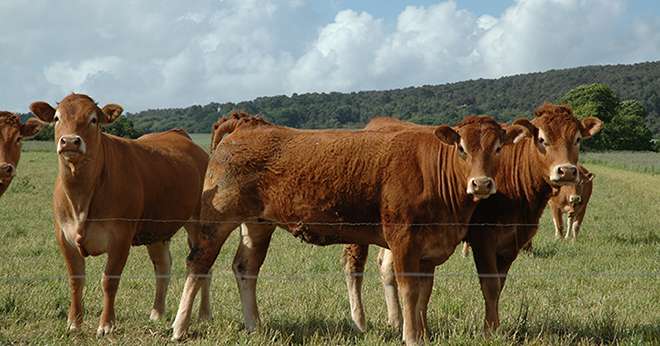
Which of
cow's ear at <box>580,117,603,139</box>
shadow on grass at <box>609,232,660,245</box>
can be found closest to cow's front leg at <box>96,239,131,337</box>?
cow's ear at <box>580,117,603,139</box>

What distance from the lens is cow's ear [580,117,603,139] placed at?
25.2ft

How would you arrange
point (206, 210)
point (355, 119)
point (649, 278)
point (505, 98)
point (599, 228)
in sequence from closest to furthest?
point (206, 210), point (649, 278), point (599, 228), point (355, 119), point (505, 98)

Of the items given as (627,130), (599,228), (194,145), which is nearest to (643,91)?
(627,130)

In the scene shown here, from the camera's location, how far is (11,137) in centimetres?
816

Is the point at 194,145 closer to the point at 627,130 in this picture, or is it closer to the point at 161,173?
the point at 161,173

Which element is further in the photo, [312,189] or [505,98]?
[505,98]

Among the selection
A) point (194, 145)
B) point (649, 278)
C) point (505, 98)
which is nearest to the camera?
point (194, 145)

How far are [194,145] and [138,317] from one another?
8.13ft

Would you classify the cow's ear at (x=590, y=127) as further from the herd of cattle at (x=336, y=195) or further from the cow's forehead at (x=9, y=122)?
the cow's forehead at (x=9, y=122)

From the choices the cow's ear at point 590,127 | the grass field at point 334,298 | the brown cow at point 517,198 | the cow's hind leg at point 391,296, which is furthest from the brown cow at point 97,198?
the cow's ear at point 590,127

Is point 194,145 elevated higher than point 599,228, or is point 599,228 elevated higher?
point 194,145

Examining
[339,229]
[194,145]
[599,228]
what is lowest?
[599,228]

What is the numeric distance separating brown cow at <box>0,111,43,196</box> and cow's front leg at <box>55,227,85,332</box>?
40.6 inches

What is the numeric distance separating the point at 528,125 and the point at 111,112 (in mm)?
4097
